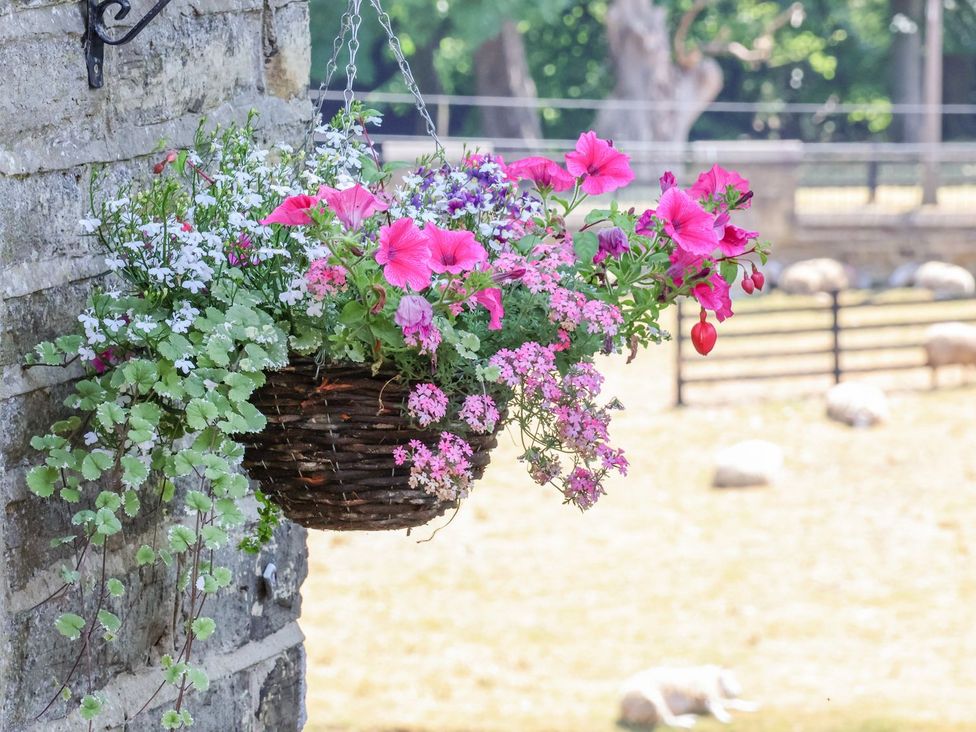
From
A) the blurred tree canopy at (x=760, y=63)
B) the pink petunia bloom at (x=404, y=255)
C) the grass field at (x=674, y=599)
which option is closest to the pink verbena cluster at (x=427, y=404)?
the pink petunia bloom at (x=404, y=255)

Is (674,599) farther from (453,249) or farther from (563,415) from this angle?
(453,249)

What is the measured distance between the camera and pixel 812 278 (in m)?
17.9

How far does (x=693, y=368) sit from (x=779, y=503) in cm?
428

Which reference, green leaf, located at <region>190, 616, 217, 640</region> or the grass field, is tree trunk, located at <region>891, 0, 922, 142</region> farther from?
green leaf, located at <region>190, 616, 217, 640</region>

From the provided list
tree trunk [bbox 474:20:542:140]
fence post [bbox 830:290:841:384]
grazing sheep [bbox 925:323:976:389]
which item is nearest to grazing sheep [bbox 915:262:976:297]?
grazing sheep [bbox 925:323:976:389]

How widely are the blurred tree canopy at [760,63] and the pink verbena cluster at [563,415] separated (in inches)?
953

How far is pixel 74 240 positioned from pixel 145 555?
0.44 metres

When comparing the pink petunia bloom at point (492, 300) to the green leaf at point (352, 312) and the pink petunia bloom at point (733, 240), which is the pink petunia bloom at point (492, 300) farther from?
the pink petunia bloom at point (733, 240)

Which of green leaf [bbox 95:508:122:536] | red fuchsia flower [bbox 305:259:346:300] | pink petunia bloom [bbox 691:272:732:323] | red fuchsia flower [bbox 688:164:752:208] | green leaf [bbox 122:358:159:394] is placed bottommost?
green leaf [bbox 95:508:122:536]

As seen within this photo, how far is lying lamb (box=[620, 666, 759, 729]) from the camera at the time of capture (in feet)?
19.3

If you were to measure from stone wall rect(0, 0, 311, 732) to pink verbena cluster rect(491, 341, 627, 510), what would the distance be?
585mm

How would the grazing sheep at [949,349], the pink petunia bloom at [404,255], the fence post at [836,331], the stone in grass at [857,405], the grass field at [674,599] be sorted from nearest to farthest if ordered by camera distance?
1. the pink petunia bloom at [404,255]
2. the grass field at [674,599]
3. the stone in grass at [857,405]
4. the fence post at [836,331]
5. the grazing sheep at [949,349]

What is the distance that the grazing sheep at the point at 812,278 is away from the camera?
1788cm

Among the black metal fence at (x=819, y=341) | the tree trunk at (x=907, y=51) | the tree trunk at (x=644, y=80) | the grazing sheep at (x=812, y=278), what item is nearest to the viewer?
the black metal fence at (x=819, y=341)
